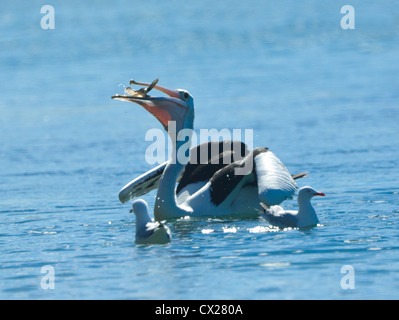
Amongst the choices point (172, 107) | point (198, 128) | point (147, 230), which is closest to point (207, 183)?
point (172, 107)

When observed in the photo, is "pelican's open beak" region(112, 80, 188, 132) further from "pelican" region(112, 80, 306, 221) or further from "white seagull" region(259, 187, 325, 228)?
"white seagull" region(259, 187, 325, 228)

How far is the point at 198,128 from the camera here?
57.7 feet

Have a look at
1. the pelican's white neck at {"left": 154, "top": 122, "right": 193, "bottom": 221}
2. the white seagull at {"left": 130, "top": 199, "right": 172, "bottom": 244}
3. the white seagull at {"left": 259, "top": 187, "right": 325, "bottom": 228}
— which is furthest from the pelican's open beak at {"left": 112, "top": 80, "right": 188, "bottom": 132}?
the white seagull at {"left": 259, "top": 187, "right": 325, "bottom": 228}

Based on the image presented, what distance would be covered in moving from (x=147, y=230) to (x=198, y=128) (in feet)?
29.9

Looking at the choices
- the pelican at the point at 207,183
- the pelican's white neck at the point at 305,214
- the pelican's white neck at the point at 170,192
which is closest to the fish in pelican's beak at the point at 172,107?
the pelican at the point at 207,183

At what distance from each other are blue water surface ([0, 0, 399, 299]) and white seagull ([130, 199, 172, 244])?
11cm

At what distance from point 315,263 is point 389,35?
73.8 feet

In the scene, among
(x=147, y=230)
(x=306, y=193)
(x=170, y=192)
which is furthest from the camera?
(x=170, y=192)

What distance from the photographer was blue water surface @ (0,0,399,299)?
7.61 meters

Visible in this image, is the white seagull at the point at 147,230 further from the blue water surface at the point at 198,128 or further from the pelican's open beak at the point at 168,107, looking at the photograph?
the pelican's open beak at the point at 168,107

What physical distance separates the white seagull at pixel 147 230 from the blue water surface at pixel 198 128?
105mm

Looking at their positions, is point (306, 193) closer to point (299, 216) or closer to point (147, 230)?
point (299, 216)

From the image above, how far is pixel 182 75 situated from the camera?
23766 mm

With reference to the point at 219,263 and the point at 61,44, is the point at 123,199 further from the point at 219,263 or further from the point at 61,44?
the point at 61,44
